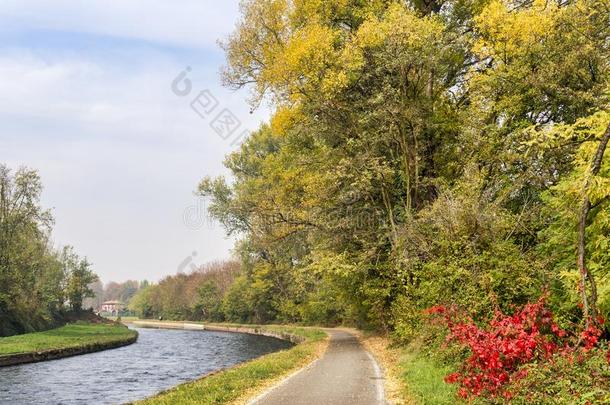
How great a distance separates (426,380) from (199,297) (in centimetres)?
7422

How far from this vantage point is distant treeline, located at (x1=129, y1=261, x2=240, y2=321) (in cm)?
6996

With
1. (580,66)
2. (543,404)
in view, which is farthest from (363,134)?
(543,404)

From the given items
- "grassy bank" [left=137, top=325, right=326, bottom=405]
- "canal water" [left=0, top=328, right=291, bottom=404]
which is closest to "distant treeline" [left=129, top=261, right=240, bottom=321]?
"canal water" [left=0, top=328, right=291, bottom=404]

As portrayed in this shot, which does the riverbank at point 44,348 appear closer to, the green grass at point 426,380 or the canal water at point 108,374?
the canal water at point 108,374

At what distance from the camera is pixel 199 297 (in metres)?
81.9

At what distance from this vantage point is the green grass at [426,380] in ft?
32.0

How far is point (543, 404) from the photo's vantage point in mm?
7102

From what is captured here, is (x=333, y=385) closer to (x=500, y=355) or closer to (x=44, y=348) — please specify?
(x=500, y=355)

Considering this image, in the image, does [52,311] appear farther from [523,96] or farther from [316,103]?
→ [523,96]

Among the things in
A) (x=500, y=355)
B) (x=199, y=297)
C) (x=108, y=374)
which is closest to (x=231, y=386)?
(x=500, y=355)

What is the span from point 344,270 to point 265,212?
668 cm

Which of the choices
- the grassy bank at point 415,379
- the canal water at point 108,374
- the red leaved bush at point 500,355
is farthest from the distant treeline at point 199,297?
the red leaved bush at point 500,355

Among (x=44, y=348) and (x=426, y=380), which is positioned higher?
(x=44, y=348)

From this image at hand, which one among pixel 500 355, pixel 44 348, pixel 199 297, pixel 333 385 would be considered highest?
pixel 199 297
